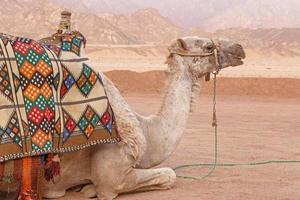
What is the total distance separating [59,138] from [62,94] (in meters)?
0.38

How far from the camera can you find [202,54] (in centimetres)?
671

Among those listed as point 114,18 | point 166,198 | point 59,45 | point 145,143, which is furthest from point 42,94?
point 114,18

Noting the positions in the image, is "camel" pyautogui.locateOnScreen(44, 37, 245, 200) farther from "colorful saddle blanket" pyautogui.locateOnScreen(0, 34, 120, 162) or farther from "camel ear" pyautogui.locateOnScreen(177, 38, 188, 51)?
"colorful saddle blanket" pyautogui.locateOnScreen(0, 34, 120, 162)

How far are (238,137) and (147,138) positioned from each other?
573cm

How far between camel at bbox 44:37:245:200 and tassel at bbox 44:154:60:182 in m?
0.23

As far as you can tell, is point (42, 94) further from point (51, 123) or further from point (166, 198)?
point (166, 198)

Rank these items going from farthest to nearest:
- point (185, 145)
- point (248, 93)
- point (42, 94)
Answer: point (248, 93) → point (185, 145) → point (42, 94)

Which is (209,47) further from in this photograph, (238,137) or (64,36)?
(238,137)

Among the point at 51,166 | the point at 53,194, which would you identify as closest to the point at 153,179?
the point at 53,194

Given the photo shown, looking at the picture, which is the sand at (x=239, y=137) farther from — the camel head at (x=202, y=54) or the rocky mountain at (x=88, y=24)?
the rocky mountain at (x=88, y=24)

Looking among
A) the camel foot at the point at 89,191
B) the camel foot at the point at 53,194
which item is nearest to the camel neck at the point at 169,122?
the camel foot at the point at 89,191

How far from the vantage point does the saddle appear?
5.30 metres

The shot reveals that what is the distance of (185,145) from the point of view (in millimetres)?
10531

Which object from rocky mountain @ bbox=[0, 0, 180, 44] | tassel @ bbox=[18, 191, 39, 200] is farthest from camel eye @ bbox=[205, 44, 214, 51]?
rocky mountain @ bbox=[0, 0, 180, 44]
